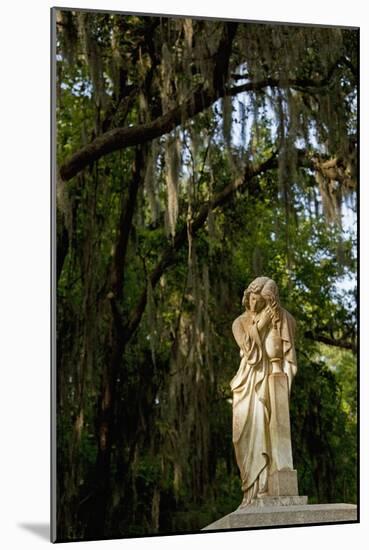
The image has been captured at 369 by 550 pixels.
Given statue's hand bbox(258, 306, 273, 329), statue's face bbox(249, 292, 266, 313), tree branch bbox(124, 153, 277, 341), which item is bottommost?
statue's hand bbox(258, 306, 273, 329)

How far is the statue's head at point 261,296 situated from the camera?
12.3 m

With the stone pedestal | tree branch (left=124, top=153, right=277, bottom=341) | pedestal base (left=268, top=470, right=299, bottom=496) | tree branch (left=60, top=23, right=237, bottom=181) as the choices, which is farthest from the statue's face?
tree branch (left=60, top=23, right=237, bottom=181)

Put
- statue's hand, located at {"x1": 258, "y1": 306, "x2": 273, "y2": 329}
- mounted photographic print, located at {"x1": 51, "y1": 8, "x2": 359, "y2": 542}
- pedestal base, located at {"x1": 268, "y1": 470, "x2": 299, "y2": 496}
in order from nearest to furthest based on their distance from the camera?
mounted photographic print, located at {"x1": 51, "y1": 8, "x2": 359, "y2": 542}
pedestal base, located at {"x1": 268, "y1": 470, "x2": 299, "y2": 496}
statue's hand, located at {"x1": 258, "y1": 306, "x2": 273, "y2": 329}

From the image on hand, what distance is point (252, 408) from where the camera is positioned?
481 inches

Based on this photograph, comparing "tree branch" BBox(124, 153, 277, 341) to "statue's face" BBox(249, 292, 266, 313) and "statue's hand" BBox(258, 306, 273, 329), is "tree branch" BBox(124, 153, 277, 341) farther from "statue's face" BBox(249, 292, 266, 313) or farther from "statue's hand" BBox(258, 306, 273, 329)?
"statue's hand" BBox(258, 306, 273, 329)

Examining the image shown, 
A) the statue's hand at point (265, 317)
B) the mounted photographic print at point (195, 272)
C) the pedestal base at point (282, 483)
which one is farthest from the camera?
the statue's hand at point (265, 317)

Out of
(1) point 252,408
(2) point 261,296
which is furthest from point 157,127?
(1) point 252,408

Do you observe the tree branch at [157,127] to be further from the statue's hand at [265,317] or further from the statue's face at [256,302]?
the statue's hand at [265,317]

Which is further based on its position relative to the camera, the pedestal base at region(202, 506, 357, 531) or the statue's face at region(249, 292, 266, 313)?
the statue's face at region(249, 292, 266, 313)

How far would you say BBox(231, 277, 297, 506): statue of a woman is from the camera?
12203mm

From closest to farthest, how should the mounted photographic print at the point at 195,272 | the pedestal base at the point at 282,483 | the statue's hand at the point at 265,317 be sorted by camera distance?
the mounted photographic print at the point at 195,272
the pedestal base at the point at 282,483
the statue's hand at the point at 265,317

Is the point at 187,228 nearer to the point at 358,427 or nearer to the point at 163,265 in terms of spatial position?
the point at 163,265

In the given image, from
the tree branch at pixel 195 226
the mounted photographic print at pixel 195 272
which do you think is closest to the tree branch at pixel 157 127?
the mounted photographic print at pixel 195 272

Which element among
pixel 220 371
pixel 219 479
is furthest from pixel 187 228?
pixel 219 479
